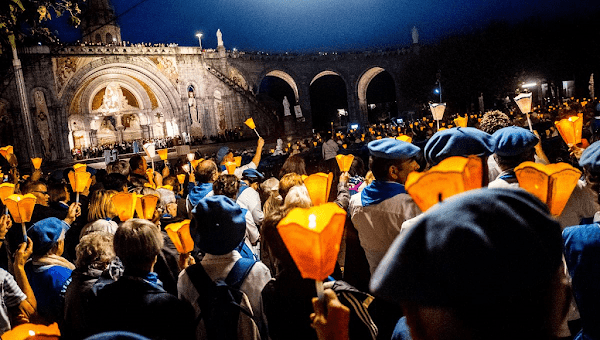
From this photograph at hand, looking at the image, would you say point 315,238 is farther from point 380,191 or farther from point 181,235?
point 181,235

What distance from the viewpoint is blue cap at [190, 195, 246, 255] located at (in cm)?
256

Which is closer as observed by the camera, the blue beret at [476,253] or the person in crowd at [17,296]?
the blue beret at [476,253]

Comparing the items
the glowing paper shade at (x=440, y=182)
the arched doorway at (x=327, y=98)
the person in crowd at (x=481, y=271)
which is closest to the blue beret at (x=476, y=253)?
the person in crowd at (x=481, y=271)

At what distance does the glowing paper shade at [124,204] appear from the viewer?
12.7 feet

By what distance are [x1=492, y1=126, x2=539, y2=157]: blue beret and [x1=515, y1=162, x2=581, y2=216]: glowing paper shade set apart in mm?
757

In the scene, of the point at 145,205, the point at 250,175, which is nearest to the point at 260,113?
the point at 250,175

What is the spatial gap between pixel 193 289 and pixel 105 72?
33578 mm

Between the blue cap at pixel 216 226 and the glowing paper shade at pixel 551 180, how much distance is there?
1.69 metres

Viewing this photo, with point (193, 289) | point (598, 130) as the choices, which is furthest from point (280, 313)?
point (598, 130)

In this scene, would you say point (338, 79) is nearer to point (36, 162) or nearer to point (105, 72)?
point (105, 72)

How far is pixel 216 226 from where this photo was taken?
2.60 meters

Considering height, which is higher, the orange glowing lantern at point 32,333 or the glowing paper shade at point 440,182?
the glowing paper shade at point 440,182

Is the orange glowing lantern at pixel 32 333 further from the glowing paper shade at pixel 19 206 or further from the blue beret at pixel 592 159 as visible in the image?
the glowing paper shade at pixel 19 206

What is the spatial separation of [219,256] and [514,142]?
2.21 metres
